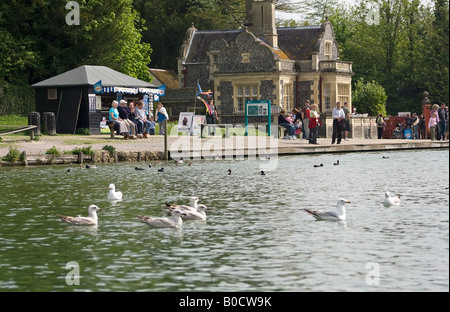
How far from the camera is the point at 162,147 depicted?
40094 mm

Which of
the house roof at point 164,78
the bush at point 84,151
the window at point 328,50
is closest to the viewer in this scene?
the bush at point 84,151

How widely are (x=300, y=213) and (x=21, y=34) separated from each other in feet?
159

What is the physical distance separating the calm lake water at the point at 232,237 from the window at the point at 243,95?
3845 centimetres

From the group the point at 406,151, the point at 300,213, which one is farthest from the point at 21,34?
the point at 300,213

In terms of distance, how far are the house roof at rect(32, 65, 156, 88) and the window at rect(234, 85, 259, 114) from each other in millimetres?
18339

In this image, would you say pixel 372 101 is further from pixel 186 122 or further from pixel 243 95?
pixel 186 122

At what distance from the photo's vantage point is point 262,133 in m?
52.1

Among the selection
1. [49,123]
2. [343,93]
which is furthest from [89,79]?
[343,93]

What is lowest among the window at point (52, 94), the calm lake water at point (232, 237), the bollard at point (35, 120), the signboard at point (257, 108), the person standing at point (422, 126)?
the calm lake water at point (232, 237)

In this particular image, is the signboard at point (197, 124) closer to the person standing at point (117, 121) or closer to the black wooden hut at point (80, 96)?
the person standing at point (117, 121)

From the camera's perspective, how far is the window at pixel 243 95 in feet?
222

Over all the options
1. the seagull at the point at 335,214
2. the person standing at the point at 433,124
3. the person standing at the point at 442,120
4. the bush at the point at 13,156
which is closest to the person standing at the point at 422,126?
the person standing at the point at 433,124

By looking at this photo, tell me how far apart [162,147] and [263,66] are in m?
28.0
